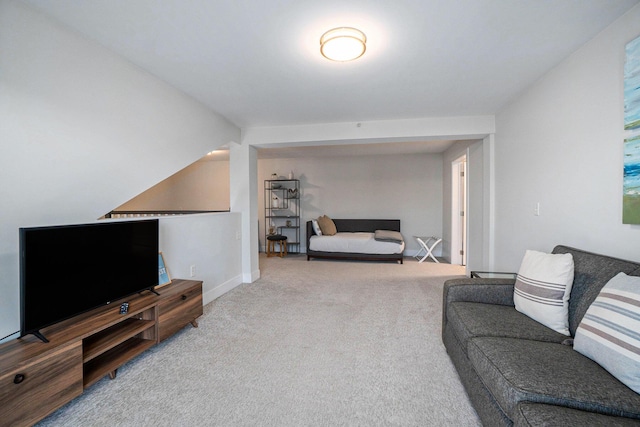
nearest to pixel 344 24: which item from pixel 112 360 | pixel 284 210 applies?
pixel 112 360

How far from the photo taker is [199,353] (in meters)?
2.15

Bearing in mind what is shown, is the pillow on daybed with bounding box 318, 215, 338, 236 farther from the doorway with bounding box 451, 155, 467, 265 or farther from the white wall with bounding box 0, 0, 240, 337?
the white wall with bounding box 0, 0, 240, 337

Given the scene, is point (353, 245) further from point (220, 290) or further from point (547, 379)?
point (547, 379)

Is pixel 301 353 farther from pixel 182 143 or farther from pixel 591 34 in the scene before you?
pixel 591 34

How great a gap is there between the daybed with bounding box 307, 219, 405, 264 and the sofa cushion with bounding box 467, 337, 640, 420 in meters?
3.95

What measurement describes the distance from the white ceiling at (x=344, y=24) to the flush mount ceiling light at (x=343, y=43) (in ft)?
0.16

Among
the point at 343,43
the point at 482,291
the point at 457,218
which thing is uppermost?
the point at 343,43

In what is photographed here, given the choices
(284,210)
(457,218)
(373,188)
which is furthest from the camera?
(284,210)

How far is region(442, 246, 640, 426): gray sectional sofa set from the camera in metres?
0.97

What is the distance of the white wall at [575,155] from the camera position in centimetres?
166

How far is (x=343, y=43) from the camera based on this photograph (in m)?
1.80

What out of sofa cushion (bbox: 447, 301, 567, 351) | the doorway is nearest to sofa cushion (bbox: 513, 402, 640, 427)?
sofa cushion (bbox: 447, 301, 567, 351)

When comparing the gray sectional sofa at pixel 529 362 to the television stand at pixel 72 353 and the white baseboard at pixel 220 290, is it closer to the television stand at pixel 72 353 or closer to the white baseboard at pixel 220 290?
the television stand at pixel 72 353

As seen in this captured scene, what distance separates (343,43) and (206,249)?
266cm
